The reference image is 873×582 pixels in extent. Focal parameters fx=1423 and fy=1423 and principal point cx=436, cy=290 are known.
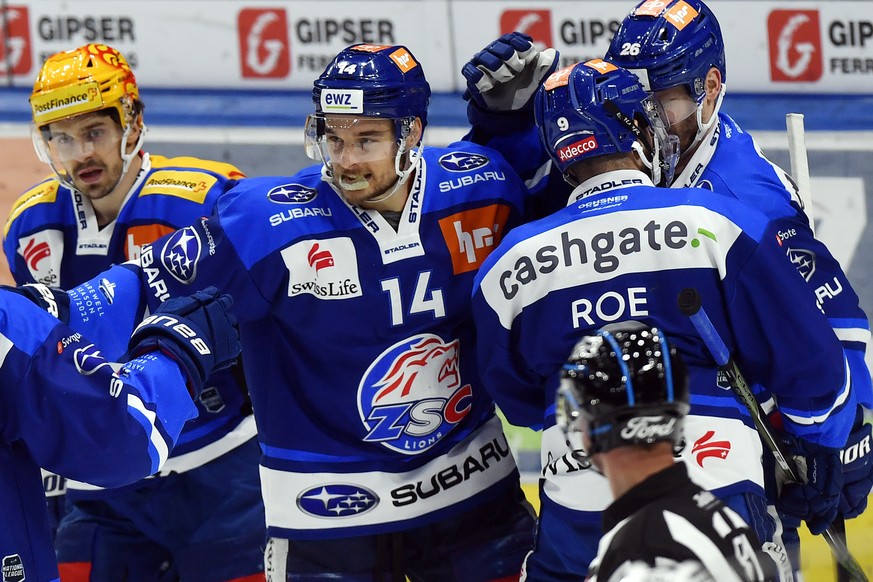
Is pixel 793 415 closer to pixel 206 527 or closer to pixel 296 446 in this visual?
pixel 296 446

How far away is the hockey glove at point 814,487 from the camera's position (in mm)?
3324

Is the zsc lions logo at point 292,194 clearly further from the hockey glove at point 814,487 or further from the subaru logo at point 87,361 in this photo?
the hockey glove at point 814,487

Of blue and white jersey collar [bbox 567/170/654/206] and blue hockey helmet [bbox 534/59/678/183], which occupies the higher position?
blue hockey helmet [bbox 534/59/678/183]

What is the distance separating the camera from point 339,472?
3.44 m

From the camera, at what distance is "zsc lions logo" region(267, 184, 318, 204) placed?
11.1ft

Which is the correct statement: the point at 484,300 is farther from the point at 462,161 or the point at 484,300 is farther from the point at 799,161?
the point at 799,161

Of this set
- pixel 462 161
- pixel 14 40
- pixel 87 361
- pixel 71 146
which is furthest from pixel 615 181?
pixel 14 40

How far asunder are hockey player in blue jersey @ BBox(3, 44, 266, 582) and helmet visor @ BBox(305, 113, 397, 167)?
82cm

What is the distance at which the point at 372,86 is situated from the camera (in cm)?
338

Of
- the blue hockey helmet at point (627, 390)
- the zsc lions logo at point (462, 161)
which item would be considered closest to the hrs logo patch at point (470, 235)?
the zsc lions logo at point (462, 161)

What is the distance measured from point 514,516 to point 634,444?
1.53m

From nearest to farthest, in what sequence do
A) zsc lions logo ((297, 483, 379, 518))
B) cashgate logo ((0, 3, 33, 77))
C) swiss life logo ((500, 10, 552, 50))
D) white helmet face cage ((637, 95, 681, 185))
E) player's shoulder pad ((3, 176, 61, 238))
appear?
white helmet face cage ((637, 95, 681, 185)), zsc lions logo ((297, 483, 379, 518)), player's shoulder pad ((3, 176, 61, 238)), cashgate logo ((0, 3, 33, 77)), swiss life logo ((500, 10, 552, 50))

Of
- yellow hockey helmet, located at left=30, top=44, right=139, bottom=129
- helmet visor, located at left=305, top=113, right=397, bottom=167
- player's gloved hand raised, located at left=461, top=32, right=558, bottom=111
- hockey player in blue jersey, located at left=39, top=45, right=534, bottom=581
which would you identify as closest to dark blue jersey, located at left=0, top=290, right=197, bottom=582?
hockey player in blue jersey, located at left=39, top=45, right=534, bottom=581

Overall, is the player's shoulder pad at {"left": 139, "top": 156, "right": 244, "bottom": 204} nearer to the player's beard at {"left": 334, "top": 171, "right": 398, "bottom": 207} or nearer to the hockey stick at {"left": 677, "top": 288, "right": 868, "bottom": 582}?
the player's beard at {"left": 334, "top": 171, "right": 398, "bottom": 207}
